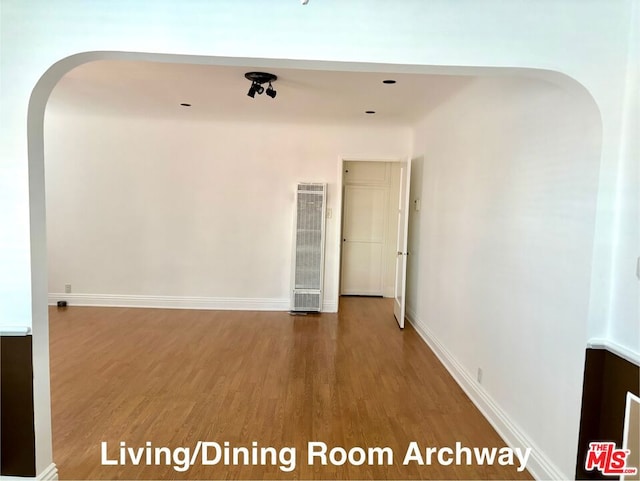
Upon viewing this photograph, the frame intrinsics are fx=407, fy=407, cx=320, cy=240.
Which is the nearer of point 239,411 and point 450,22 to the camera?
point 450,22

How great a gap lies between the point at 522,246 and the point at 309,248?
3.41 m

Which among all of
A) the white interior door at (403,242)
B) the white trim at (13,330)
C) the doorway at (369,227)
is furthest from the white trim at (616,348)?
the doorway at (369,227)

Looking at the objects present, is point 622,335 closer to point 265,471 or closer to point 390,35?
point 390,35

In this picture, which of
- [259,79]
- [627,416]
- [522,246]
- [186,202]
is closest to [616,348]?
[627,416]

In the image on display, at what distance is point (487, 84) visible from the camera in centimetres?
311

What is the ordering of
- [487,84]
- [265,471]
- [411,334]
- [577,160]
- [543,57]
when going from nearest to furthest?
[543,57] < [577,160] < [265,471] < [487,84] < [411,334]

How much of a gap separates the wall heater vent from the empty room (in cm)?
3

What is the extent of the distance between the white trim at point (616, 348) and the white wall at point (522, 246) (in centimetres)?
4

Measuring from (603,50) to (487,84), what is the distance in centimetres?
130

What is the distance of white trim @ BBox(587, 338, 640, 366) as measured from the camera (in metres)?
1.77

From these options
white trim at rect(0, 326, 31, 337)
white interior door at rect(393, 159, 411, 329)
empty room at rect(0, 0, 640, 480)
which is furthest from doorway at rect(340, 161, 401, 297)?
white trim at rect(0, 326, 31, 337)

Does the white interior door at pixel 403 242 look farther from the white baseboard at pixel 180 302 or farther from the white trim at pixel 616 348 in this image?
the white trim at pixel 616 348

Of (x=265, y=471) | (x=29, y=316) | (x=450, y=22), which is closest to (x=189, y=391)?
(x=265, y=471)

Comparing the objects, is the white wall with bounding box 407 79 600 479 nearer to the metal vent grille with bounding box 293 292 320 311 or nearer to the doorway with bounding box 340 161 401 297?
the metal vent grille with bounding box 293 292 320 311
